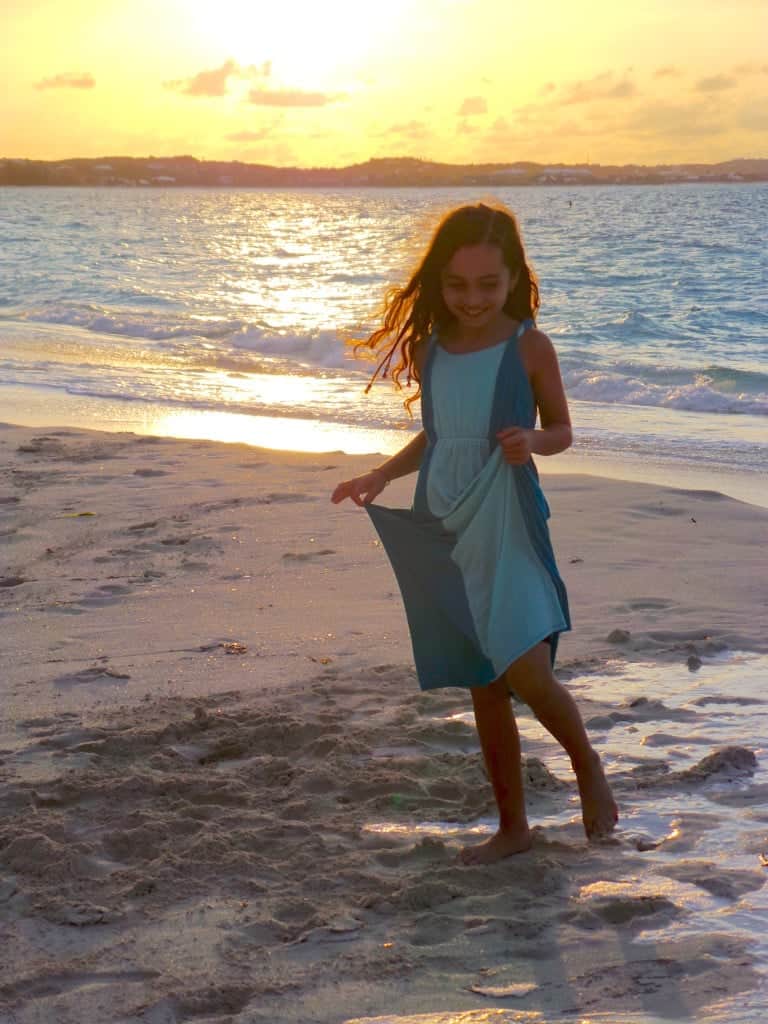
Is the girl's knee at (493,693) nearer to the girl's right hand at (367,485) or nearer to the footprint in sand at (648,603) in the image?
the girl's right hand at (367,485)

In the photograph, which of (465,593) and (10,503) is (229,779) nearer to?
(465,593)

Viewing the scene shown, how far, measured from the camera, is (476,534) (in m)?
2.92

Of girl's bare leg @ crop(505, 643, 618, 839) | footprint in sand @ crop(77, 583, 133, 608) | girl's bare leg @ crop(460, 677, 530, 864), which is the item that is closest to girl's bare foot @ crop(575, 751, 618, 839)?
girl's bare leg @ crop(505, 643, 618, 839)

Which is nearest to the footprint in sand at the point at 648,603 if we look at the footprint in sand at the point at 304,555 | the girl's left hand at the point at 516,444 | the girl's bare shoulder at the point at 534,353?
the footprint in sand at the point at 304,555

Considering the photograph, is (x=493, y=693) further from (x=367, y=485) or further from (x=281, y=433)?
(x=281, y=433)

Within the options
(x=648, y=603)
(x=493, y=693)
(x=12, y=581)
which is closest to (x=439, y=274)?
(x=493, y=693)

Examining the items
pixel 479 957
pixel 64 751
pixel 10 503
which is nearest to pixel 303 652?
pixel 64 751

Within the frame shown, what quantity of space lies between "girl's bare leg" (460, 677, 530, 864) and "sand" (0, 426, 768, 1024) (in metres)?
0.05

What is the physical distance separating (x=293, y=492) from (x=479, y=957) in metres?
4.52

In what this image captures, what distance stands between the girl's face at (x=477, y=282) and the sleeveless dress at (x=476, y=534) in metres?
0.09

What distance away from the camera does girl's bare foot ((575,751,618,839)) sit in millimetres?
3066

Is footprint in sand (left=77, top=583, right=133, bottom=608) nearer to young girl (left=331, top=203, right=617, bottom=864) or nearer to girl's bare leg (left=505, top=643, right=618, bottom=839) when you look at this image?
young girl (left=331, top=203, right=617, bottom=864)

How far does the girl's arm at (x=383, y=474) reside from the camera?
3.14m

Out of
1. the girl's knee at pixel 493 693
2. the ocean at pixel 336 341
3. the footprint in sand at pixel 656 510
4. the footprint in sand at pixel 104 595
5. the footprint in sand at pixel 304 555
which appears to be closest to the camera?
the girl's knee at pixel 493 693
